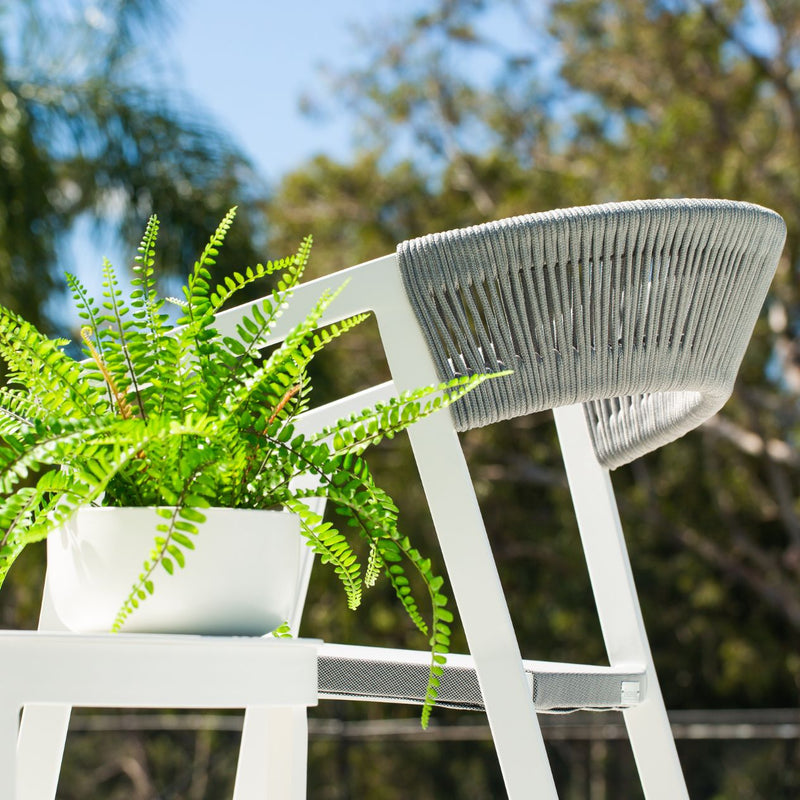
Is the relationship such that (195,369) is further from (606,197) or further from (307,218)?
(307,218)

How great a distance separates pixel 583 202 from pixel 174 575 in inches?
256

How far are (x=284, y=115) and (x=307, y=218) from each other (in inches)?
46.2

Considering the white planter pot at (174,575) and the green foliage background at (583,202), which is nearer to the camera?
the white planter pot at (174,575)

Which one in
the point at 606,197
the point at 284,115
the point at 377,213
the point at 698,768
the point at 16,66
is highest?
the point at 284,115

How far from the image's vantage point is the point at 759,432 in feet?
22.1

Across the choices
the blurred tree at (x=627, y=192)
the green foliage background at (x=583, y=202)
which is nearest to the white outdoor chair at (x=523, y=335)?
the green foliage background at (x=583, y=202)

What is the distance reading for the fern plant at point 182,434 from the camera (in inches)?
27.3

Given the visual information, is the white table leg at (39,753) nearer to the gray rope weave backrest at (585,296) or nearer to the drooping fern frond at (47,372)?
the drooping fern frond at (47,372)

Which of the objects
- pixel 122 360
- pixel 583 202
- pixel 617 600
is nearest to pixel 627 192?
pixel 583 202

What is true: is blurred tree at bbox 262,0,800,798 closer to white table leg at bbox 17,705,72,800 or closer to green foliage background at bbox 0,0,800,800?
green foliage background at bbox 0,0,800,800

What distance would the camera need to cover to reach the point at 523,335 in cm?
102

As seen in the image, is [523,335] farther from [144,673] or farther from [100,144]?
[100,144]

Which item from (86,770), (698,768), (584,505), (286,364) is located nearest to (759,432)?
(698,768)

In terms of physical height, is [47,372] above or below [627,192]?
below
